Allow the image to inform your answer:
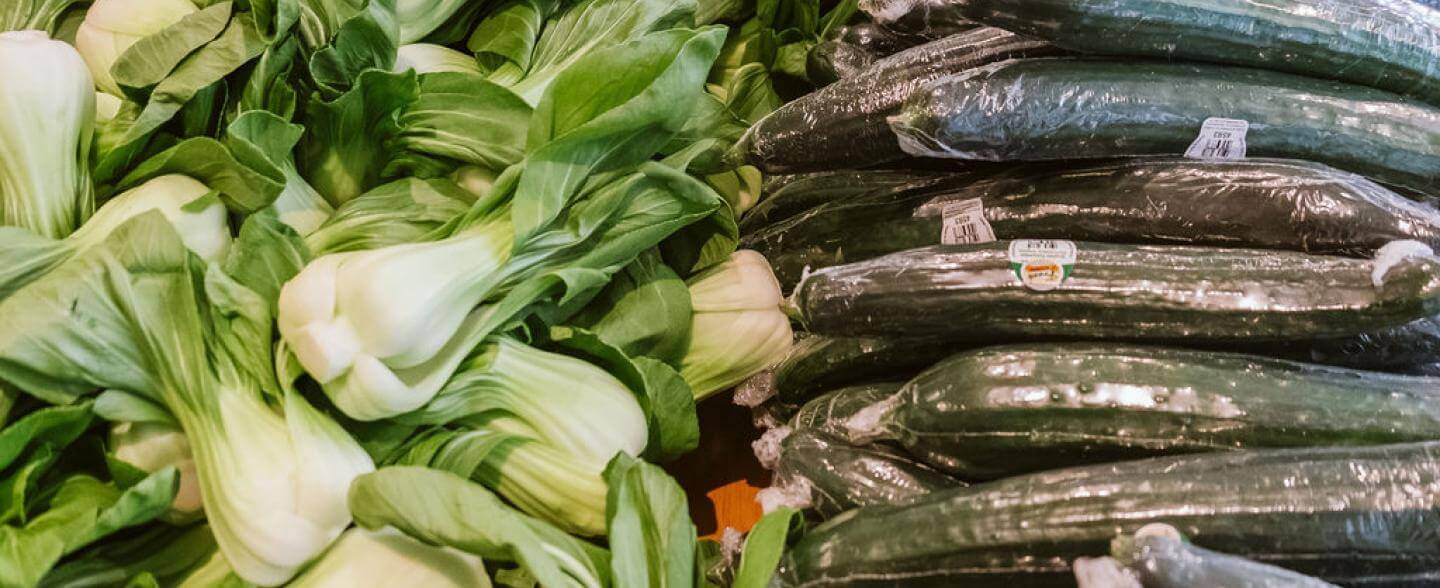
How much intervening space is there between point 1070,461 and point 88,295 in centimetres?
100

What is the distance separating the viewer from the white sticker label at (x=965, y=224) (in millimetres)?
1155

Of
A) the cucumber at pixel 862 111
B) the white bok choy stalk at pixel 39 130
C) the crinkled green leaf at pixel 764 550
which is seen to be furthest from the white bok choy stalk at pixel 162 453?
the cucumber at pixel 862 111

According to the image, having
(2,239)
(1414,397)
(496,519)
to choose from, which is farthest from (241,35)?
(1414,397)

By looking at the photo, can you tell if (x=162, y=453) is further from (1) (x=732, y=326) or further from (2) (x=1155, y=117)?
(2) (x=1155, y=117)

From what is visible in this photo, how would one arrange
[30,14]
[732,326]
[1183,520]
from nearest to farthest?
[1183,520]
[30,14]
[732,326]

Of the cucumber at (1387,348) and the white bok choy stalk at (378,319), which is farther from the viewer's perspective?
the cucumber at (1387,348)

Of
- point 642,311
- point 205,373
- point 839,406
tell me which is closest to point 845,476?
point 839,406

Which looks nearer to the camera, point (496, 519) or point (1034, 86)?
point (496, 519)

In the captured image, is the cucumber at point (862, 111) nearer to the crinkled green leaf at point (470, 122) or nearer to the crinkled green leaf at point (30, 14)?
the crinkled green leaf at point (470, 122)

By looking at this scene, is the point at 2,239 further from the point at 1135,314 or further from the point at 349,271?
the point at 1135,314

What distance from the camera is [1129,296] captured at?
99cm

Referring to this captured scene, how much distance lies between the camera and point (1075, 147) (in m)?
1.08

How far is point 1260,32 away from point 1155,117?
0.17 m

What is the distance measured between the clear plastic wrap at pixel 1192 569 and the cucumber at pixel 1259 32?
0.61m
